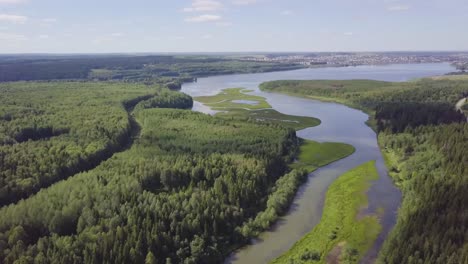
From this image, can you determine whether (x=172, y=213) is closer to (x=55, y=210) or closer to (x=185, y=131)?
(x=55, y=210)

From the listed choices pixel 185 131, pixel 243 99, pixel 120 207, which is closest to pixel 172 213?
pixel 120 207

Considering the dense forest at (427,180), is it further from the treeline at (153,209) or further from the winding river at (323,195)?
the treeline at (153,209)

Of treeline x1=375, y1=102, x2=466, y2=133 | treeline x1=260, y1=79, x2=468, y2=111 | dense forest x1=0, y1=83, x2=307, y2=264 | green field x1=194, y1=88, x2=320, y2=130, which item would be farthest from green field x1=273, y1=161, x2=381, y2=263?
treeline x1=260, y1=79, x2=468, y2=111

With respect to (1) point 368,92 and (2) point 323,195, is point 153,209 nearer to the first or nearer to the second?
(2) point 323,195

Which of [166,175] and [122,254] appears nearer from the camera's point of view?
[122,254]

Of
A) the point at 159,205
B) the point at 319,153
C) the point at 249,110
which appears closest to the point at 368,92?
the point at 249,110

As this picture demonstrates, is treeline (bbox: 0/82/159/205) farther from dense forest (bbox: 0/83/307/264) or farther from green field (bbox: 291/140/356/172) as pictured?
green field (bbox: 291/140/356/172)
